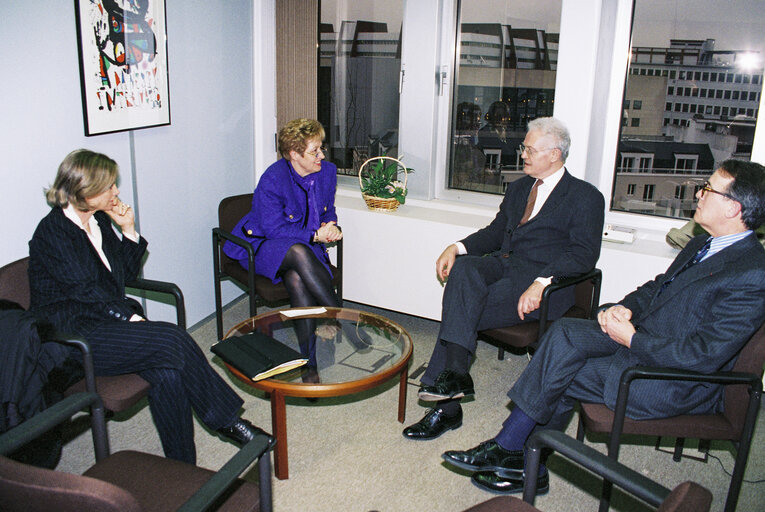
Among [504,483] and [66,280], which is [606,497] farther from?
[66,280]

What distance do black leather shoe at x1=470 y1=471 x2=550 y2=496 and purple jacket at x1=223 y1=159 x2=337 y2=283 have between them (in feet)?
4.87

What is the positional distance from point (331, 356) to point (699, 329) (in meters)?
1.36

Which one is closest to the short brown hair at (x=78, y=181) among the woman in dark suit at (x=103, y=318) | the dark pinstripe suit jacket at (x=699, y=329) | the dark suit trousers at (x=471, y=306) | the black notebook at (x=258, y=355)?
the woman in dark suit at (x=103, y=318)

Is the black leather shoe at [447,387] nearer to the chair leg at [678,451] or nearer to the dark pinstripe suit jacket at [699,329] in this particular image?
the dark pinstripe suit jacket at [699,329]

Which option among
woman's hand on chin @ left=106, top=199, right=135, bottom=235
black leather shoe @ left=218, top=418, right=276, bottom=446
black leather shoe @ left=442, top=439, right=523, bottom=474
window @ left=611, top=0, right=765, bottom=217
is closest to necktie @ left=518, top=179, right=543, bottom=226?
window @ left=611, top=0, right=765, bottom=217

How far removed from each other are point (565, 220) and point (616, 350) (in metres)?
0.76

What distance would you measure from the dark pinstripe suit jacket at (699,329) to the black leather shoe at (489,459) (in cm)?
44

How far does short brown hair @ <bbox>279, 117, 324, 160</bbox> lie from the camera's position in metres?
3.40

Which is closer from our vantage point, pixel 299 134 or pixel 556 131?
pixel 556 131

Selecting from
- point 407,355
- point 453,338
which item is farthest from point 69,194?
point 453,338

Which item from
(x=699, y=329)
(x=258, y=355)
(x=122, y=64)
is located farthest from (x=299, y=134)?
(x=699, y=329)

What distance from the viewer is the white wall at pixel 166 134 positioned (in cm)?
256

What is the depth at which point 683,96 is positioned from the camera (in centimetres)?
339

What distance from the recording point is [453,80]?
400 centimetres
